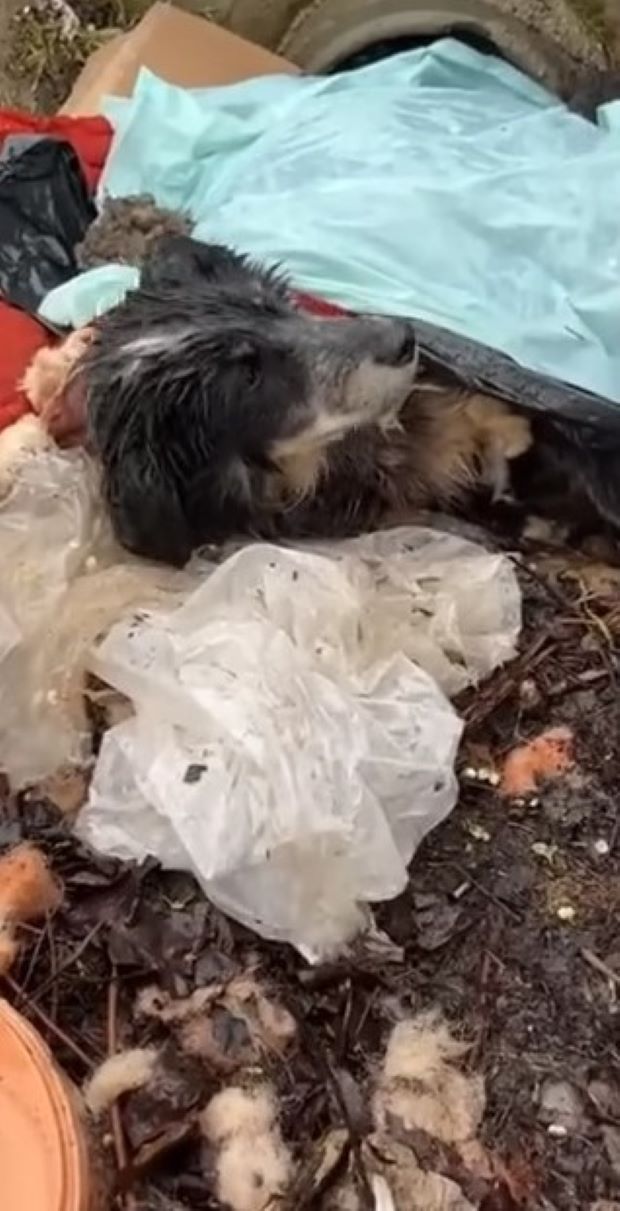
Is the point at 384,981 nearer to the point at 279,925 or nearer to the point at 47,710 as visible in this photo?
the point at 279,925

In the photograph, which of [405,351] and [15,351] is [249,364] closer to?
[405,351]

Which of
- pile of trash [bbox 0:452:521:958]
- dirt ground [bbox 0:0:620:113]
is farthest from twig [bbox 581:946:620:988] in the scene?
dirt ground [bbox 0:0:620:113]

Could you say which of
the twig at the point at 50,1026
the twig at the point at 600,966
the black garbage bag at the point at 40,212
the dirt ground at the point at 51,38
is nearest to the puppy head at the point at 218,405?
the black garbage bag at the point at 40,212

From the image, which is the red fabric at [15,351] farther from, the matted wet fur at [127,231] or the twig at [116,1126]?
the twig at [116,1126]

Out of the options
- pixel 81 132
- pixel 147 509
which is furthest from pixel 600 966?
pixel 81 132

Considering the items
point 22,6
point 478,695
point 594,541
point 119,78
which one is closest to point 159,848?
point 478,695

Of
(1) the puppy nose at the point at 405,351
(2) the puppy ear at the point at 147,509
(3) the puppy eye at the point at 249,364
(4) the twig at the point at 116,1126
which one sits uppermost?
(3) the puppy eye at the point at 249,364
